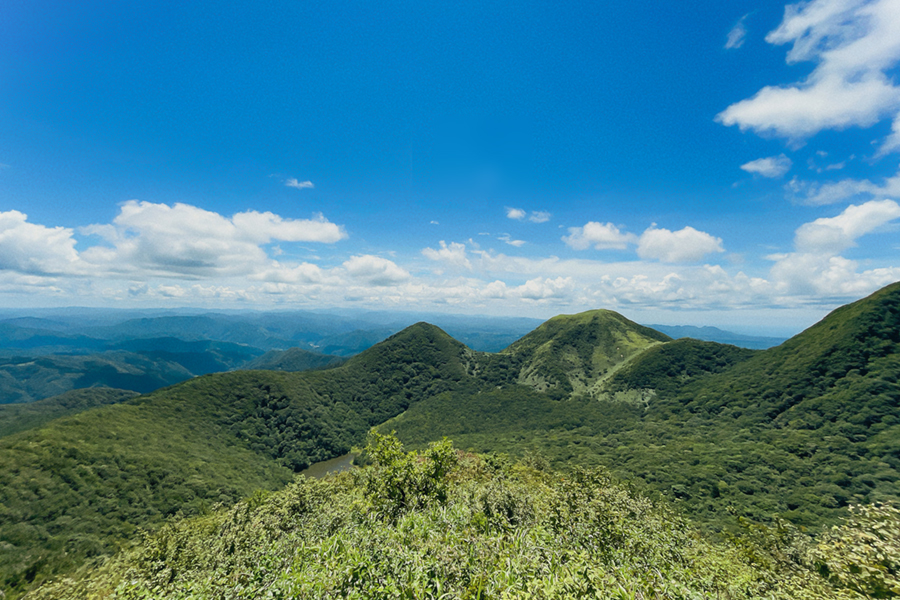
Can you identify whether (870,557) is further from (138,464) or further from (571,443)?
(138,464)

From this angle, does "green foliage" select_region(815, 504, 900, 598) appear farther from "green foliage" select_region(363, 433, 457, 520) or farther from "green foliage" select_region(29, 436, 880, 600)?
"green foliage" select_region(363, 433, 457, 520)

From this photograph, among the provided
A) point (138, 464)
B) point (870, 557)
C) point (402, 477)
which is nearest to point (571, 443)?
point (402, 477)

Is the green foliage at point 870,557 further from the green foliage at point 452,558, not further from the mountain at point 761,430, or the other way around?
the mountain at point 761,430

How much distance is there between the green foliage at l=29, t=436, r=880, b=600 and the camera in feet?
38.5

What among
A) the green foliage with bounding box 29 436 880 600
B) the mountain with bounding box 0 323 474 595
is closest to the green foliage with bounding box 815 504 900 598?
the green foliage with bounding box 29 436 880 600

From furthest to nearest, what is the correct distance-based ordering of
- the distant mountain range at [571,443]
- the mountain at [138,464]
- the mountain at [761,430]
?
the mountain at [761,430], the distant mountain range at [571,443], the mountain at [138,464]

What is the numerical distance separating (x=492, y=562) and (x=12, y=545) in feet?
415

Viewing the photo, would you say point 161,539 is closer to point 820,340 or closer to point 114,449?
point 114,449

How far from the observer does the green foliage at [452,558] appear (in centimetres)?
1173

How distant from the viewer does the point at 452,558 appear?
43.3ft

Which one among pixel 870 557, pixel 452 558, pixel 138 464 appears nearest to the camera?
pixel 452 558

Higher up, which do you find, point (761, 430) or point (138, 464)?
point (761, 430)

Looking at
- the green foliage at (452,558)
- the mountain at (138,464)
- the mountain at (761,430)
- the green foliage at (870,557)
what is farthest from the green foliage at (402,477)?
the mountain at (138,464)

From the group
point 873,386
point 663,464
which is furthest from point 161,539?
point 873,386
